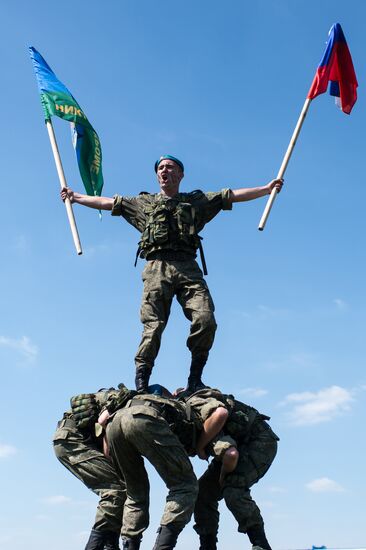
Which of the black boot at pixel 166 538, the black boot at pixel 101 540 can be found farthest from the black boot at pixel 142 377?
the black boot at pixel 166 538

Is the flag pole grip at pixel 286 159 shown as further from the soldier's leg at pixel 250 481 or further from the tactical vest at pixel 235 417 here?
the soldier's leg at pixel 250 481

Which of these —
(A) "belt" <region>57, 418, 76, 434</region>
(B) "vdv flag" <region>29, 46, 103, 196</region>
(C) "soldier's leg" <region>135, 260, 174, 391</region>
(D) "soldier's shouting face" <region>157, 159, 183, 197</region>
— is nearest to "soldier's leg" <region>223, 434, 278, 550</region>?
(C) "soldier's leg" <region>135, 260, 174, 391</region>

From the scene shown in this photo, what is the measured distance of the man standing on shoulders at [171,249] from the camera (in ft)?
30.2

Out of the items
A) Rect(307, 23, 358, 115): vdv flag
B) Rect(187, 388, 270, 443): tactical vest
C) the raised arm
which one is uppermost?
Rect(307, 23, 358, 115): vdv flag

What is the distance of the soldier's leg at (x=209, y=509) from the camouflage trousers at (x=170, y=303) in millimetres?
1564

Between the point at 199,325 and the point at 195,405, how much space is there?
1129 millimetres

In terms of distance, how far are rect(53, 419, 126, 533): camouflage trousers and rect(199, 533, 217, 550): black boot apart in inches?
43.5

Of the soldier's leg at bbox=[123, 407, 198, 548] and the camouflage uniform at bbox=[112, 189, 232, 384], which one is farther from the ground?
the camouflage uniform at bbox=[112, 189, 232, 384]

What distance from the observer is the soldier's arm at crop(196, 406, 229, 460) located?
8281 millimetres

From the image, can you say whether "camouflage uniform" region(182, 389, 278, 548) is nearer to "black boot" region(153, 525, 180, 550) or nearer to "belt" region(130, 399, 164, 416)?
"belt" region(130, 399, 164, 416)

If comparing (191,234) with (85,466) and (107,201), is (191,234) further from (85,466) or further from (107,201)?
(85,466)

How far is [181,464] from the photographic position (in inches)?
299

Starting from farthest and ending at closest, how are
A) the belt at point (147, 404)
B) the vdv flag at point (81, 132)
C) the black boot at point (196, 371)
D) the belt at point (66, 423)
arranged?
1. the vdv flag at point (81, 132)
2. the belt at point (66, 423)
3. the black boot at point (196, 371)
4. the belt at point (147, 404)

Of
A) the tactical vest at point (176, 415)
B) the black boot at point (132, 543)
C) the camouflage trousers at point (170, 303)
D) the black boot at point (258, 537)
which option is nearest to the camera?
the black boot at point (132, 543)
